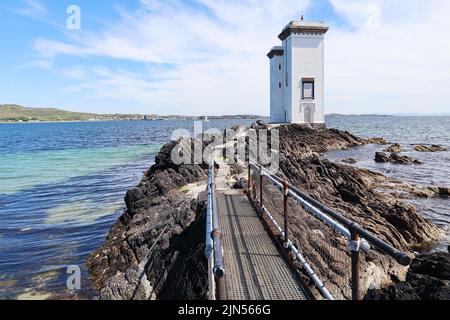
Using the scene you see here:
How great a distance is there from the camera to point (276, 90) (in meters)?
47.2

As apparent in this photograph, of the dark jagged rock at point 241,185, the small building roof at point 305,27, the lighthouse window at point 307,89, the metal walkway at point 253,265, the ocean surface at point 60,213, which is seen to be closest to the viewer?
the metal walkway at point 253,265

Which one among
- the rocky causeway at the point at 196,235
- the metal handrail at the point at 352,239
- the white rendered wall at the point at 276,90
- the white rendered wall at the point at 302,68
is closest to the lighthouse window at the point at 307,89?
the white rendered wall at the point at 302,68

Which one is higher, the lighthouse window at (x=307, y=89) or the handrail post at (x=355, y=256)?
the lighthouse window at (x=307, y=89)

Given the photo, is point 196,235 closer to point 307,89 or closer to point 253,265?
point 253,265

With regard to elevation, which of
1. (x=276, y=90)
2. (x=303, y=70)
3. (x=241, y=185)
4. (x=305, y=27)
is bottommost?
(x=241, y=185)

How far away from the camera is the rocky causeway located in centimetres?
617

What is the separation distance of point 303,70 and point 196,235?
38068mm

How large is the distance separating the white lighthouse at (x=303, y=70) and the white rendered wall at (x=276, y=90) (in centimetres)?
101

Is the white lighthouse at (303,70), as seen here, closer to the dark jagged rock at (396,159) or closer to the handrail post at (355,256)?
the dark jagged rock at (396,159)

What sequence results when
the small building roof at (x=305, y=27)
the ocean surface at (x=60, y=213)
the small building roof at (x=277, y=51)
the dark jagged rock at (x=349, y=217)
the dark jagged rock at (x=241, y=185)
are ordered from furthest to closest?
the small building roof at (x=277, y=51), the small building roof at (x=305, y=27), the dark jagged rock at (x=241, y=185), the ocean surface at (x=60, y=213), the dark jagged rock at (x=349, y=217)

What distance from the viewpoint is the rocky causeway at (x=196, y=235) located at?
→ 20.3ft

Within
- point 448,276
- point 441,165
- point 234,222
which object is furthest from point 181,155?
point 441,165

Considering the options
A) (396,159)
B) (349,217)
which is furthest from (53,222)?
(396,159)
